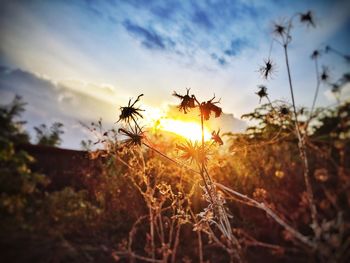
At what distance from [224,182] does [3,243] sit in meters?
4.68

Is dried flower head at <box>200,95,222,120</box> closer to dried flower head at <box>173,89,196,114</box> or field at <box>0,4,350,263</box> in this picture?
dried flower head at <box>173,89,196,114</box>

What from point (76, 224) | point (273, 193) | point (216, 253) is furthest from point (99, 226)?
point (273, 193)

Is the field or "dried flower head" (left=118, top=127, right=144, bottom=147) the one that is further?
the field

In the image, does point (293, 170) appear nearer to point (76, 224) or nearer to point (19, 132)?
point (76, 224)

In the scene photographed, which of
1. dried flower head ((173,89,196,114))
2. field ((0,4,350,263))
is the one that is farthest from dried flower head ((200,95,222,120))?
field ((0,4,350,263))

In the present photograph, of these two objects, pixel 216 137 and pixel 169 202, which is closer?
pixel 216 137

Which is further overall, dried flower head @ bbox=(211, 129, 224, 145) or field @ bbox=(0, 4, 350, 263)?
field @ bbox=(0, 4, 350, 263)

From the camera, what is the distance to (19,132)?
910cm

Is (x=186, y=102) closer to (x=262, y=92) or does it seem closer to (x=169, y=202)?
(x=262, y=92)

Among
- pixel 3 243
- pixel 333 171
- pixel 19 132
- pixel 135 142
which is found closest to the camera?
pixel 135 142

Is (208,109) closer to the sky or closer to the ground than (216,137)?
closer to the sky

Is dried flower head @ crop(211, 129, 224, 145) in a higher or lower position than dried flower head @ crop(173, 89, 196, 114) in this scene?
lower

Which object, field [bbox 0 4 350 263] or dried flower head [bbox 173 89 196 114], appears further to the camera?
field [bbox 0 4 350 263]

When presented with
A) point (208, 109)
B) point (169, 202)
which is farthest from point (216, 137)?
point (169, 202)
